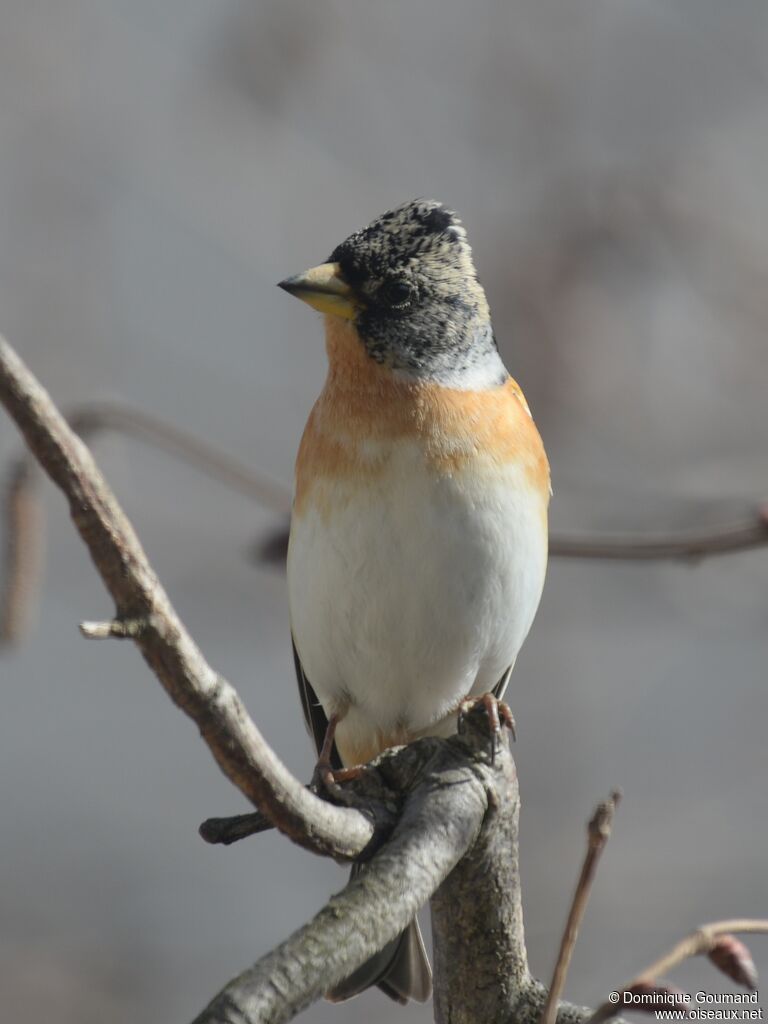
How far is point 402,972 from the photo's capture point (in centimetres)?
265

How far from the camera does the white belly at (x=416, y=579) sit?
8.71 feet

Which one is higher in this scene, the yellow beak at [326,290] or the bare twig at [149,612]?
the yellow beak at [326,290]

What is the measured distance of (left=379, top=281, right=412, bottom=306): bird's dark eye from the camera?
298 cm

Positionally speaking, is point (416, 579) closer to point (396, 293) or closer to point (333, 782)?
point (333, 782)

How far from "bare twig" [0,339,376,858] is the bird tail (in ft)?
3.46

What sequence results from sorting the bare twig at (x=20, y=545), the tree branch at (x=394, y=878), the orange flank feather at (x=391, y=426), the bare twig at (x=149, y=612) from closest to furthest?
the bare twig at (x=149, y=612) < the tree branch at (x=394, y=878) < the bare twig at (x=20, y=545) < the orange flank feather at (x=391, y=426)

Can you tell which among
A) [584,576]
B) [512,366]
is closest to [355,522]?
[512,366]

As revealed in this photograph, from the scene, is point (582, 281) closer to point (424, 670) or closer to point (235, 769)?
point (424, 670)

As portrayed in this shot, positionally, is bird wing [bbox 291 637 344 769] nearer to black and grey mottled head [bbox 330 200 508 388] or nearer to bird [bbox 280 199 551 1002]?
bird [bbox 280 199 551 1002]

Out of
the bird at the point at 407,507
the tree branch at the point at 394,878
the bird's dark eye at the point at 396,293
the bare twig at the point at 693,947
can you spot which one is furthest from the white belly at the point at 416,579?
the bare twig at the point at 693,947

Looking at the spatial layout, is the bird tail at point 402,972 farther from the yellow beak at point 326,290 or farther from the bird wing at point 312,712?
the yellow beak at point 326,290

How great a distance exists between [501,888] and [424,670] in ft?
2.56

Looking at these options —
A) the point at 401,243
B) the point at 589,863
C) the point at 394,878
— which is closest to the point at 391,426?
the point at 401,243

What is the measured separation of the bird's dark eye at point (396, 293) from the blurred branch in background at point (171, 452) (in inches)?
23.5
